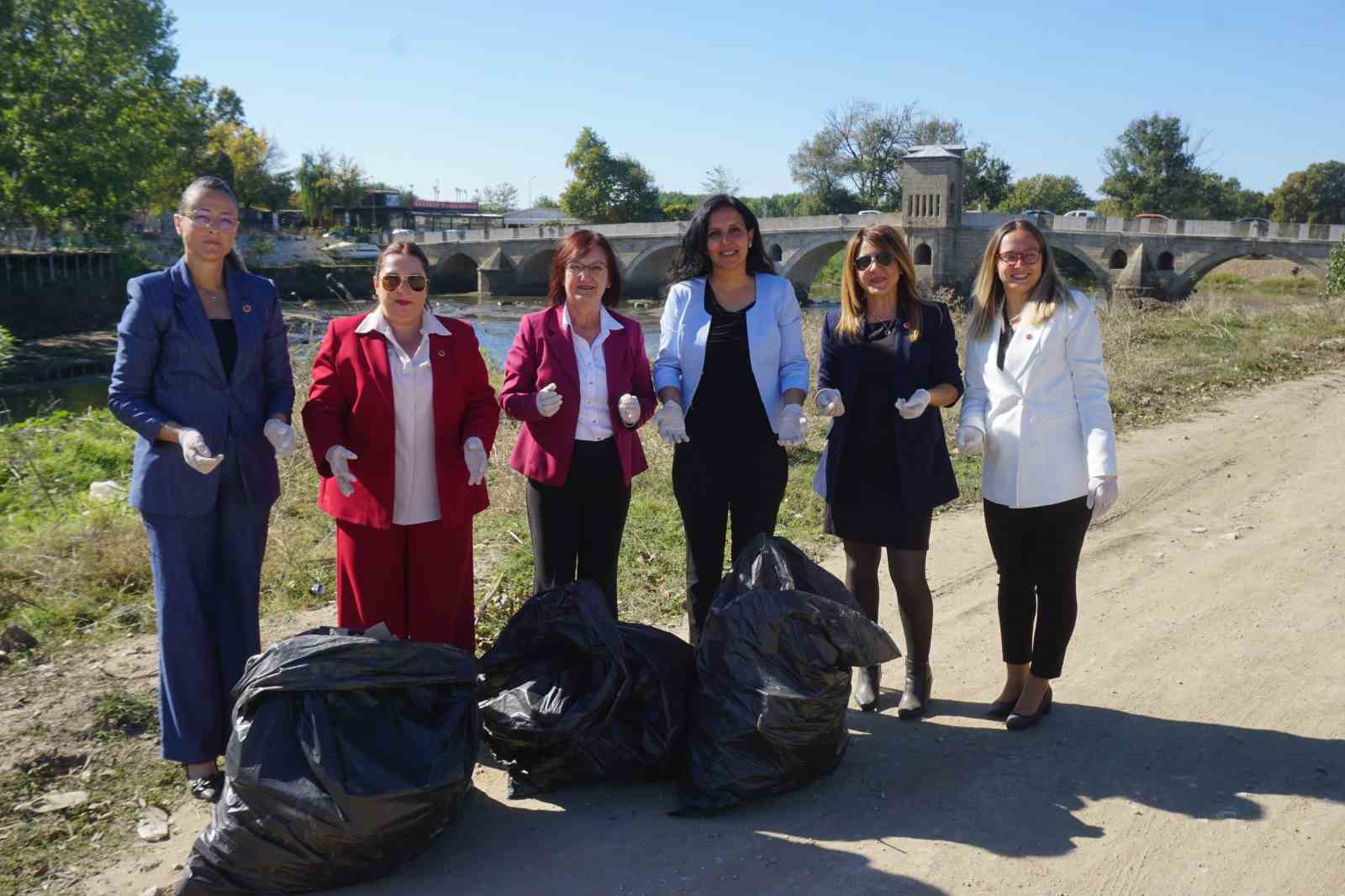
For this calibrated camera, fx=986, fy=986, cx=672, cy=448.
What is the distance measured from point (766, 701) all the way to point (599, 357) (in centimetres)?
126

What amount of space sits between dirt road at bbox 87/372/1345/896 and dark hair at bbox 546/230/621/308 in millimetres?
1573

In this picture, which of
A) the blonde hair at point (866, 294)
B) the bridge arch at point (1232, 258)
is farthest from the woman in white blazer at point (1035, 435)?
the bridge arch at point (1232, 258)

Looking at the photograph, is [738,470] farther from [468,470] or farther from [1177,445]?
[1177,445]

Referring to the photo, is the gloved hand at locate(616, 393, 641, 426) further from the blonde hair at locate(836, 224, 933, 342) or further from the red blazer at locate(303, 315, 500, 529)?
the blonde hair at locate(836, 224, 933, 342)

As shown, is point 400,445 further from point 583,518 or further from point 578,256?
point 578,256

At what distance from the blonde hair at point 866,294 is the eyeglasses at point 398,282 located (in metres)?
1.34

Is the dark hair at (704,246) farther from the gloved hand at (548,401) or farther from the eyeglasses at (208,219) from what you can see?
the eyeglasses at (208,219)

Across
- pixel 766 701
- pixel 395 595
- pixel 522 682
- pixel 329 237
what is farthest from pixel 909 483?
pixel 329 237

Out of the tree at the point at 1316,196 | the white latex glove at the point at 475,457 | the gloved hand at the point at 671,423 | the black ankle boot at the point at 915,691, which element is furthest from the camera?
the tree at the point at 1316,196

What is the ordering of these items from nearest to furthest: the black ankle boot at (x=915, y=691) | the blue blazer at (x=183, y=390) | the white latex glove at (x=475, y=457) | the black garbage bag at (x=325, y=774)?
the black garbage bag at (x=325, y=774) → the blue blazer at (x=183, y=390) → the white latex glove at (x=475, y=457) → the black ankle boot at (x=915, y=691)

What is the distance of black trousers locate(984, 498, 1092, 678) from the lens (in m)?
3.15

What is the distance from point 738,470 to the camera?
328cm

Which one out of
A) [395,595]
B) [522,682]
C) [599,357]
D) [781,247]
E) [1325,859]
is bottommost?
[1325,859]

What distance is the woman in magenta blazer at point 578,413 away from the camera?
10.5 feet
